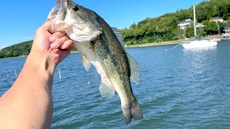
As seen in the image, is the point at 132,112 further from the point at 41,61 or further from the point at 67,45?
Result: the point at 41,61

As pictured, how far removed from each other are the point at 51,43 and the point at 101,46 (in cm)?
50

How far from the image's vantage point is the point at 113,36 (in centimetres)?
260

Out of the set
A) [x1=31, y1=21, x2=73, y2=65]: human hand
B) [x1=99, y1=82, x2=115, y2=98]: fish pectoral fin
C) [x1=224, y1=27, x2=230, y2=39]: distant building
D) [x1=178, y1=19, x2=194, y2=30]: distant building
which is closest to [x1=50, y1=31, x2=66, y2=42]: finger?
[x1=31, y1=21, x2=73, y2=65]: human hand

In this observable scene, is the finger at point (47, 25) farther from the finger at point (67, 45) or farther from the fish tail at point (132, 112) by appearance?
the fish tail at point (132, 112)

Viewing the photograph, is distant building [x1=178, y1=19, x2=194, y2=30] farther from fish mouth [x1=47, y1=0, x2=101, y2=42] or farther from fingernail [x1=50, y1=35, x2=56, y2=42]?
fingernail [x1=50, y1=35, x2=56, y2=42]

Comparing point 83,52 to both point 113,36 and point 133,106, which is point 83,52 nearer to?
point 113,36

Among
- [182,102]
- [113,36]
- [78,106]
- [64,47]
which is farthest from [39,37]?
[78,106]

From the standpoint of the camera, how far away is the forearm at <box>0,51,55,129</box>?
157 cm

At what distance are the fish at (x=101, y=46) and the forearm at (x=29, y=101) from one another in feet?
1.53

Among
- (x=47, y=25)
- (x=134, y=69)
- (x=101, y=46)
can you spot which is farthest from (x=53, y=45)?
(x=134, y=69)

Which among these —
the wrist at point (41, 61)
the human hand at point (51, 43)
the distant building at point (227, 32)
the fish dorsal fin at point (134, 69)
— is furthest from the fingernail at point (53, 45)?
the distant building at point (227, 32)

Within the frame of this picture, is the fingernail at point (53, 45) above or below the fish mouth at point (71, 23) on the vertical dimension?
below

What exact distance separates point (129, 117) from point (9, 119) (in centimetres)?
152

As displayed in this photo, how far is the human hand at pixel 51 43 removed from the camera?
2.15m
